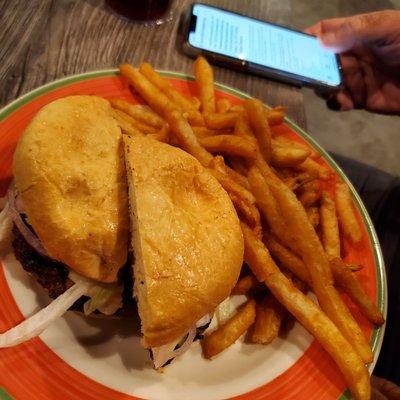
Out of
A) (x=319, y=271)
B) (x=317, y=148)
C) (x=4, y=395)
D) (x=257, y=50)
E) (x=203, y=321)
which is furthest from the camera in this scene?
(x=257, y=50)

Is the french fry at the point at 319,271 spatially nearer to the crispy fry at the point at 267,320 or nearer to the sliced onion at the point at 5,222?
the crispy fry at the point at 267,320

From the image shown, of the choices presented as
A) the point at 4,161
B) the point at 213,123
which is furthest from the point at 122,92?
the point at 4,161

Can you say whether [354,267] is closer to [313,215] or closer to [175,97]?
[313,215]

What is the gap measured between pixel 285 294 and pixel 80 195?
0.85 meters

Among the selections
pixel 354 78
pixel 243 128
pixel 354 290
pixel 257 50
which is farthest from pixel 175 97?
pixel 354 78

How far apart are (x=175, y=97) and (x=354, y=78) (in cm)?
190

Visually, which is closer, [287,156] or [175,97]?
[287,156]

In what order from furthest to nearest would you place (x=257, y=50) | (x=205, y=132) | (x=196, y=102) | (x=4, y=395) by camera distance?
(x=257, y=50), (x=196, y=102), (x=205, y=132), (x=4, y=395)

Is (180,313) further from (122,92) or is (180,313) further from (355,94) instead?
(355,94)

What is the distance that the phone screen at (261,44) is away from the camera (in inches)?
114

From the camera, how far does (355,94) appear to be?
3586mm

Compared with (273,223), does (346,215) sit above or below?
below

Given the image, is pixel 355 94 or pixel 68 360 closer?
pixel 68 360

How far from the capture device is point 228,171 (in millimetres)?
1989
